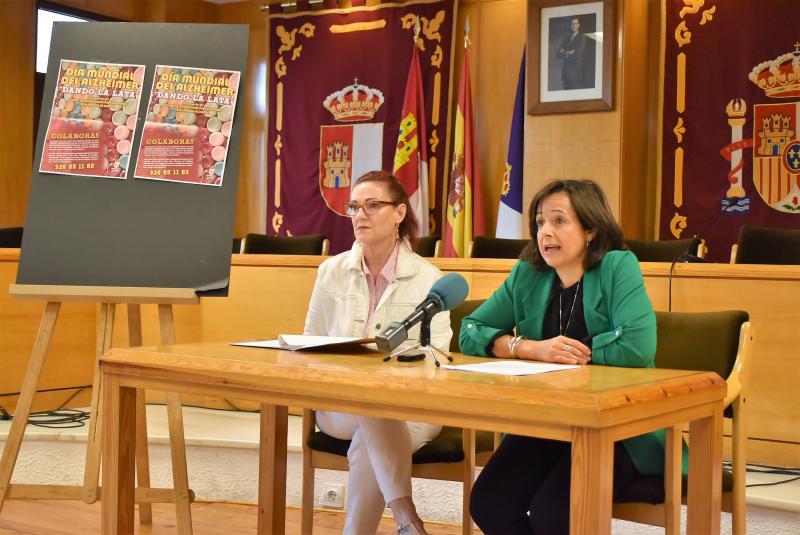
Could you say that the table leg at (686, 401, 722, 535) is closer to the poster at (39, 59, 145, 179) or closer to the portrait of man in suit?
the poster at (39, 59, 145, 179)

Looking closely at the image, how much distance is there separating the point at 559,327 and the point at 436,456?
1.54 ft

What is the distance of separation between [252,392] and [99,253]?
1240 mm

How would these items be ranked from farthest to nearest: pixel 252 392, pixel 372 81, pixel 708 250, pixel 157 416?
pixel 372 81 → pixel 708 250 → pixel 157 416 → pixel 252 392

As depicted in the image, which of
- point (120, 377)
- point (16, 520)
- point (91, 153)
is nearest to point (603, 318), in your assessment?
point (120, 377)

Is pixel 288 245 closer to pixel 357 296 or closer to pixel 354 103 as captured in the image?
pixel 354 103

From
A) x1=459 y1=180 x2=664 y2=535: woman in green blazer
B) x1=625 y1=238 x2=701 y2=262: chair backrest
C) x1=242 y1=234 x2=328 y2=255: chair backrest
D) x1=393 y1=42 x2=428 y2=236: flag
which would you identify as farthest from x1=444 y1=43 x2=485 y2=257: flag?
x1=459 y1=180 x2=664 y2=535: woman in green blazer

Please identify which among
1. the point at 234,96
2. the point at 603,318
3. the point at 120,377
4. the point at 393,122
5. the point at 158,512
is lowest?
the point at 158,512

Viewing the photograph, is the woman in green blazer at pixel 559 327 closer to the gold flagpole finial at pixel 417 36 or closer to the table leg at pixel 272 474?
the table leg at pixel 272 474

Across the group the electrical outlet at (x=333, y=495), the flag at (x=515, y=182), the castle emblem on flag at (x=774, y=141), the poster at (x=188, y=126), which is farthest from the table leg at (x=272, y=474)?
the castle emblem on flag at (x=774, y=141)

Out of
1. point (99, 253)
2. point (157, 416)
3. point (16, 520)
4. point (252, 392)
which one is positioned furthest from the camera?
point (157, 416)

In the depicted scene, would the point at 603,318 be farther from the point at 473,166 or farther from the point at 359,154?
the point at 359,154

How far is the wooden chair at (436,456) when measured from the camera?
8.11ft

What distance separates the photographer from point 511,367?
1.96 metres

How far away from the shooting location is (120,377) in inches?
86.5
